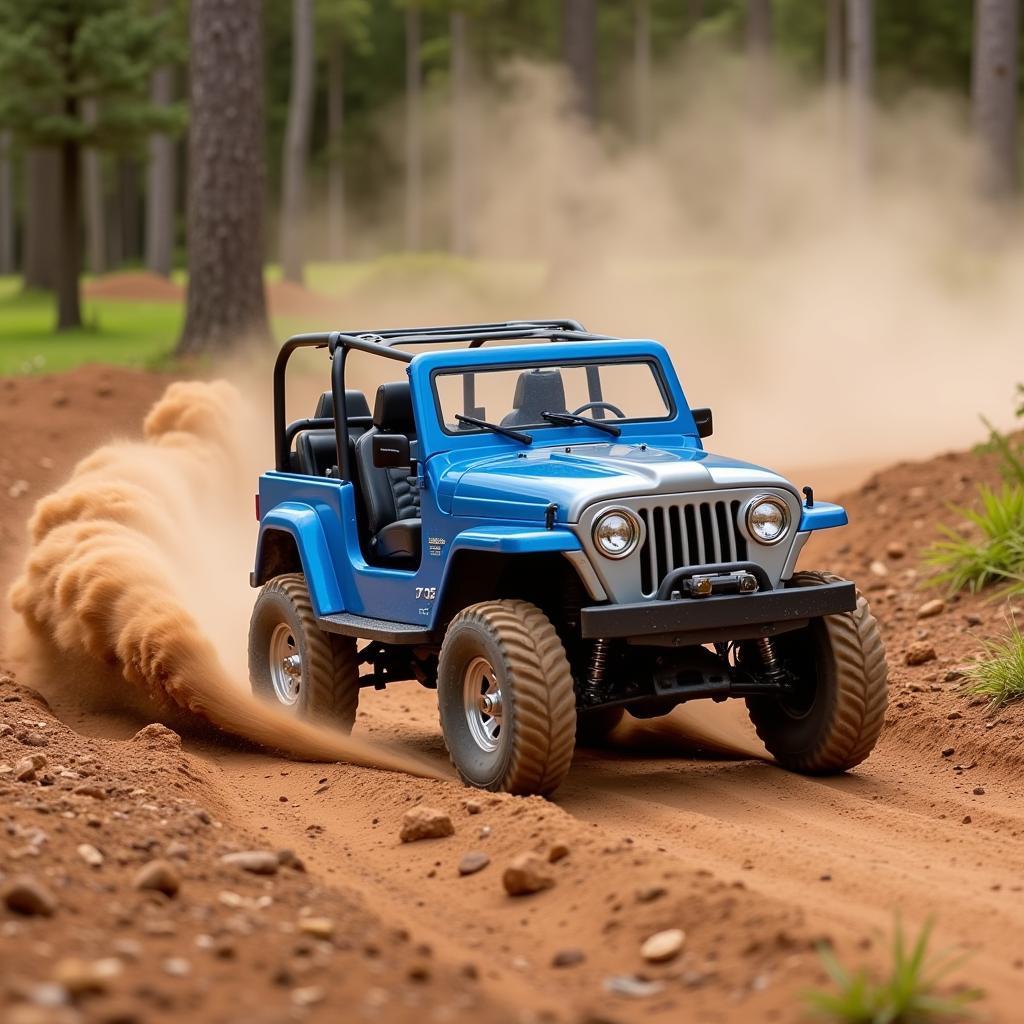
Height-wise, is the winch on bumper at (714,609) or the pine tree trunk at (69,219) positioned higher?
the pine tree trunk at (69,219)

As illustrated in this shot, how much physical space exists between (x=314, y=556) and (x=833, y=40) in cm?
4441

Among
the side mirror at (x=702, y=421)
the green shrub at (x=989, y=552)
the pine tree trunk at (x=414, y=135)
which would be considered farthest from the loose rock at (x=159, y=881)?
the pine tree trunk at (x=414, y=135)

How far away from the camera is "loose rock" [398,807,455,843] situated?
A: 6.76 m

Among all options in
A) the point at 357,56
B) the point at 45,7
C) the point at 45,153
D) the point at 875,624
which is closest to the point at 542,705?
the point at 875,624

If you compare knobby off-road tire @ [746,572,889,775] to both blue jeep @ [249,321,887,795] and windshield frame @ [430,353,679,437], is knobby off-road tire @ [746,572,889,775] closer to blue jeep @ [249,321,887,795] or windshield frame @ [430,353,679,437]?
blue jeep @ [249,321,887,795]

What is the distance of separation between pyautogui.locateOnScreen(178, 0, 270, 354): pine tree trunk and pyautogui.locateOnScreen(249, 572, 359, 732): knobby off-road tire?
1008 cm

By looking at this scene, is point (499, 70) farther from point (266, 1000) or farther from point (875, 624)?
point (266, 1000)

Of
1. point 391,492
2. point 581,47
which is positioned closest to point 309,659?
point 391,492

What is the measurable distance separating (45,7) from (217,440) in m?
14.2

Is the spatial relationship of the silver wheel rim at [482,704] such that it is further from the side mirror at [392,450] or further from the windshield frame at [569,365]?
the windshield frame at [569,365]

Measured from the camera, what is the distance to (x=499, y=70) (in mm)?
55062

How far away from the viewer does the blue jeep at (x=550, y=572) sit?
724 centimetres

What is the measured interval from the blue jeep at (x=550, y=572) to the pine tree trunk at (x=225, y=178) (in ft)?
32.2

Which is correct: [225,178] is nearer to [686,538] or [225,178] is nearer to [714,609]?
[686,538]
